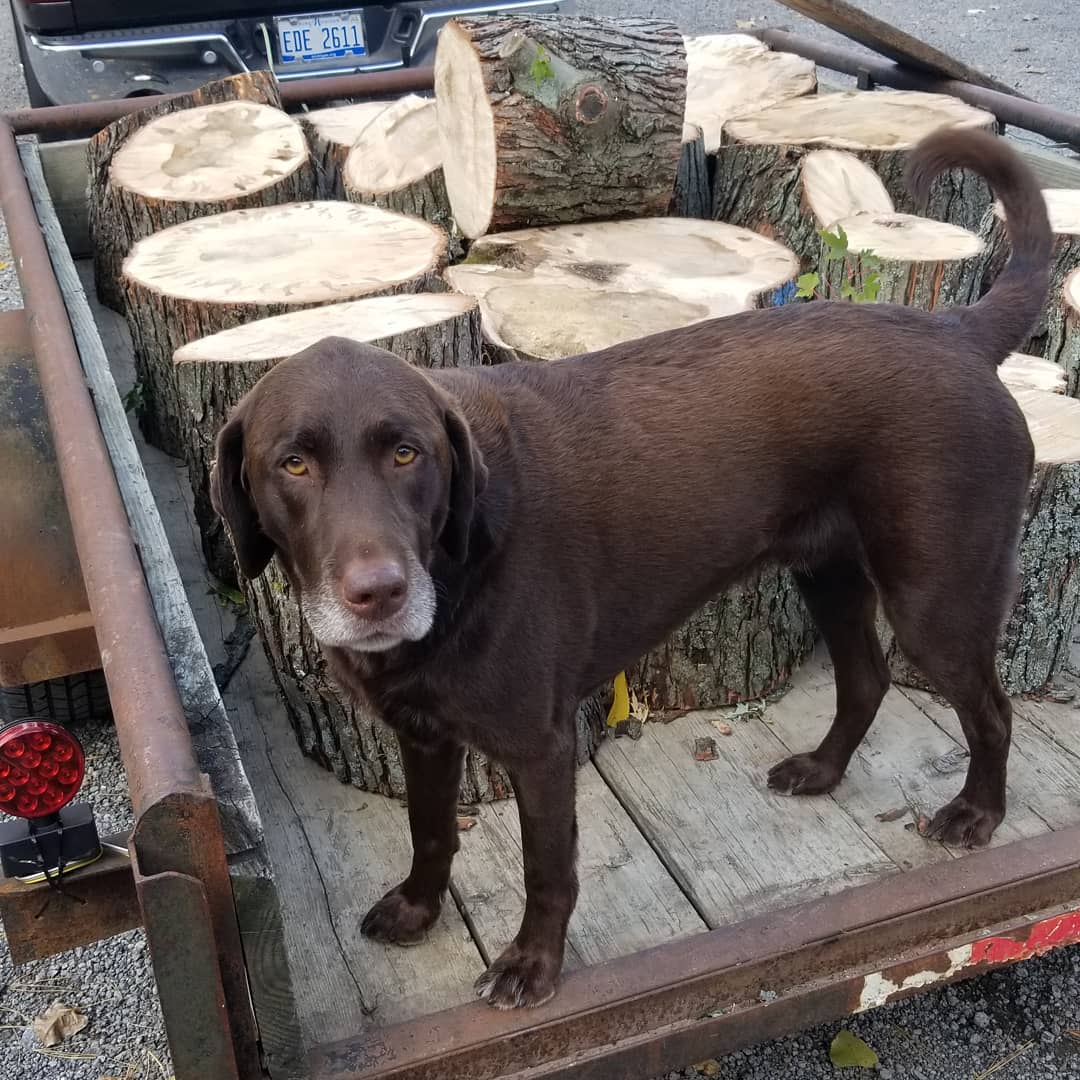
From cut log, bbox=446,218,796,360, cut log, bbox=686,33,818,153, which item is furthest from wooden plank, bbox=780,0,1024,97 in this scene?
cut log, bbox=446,218,796,360

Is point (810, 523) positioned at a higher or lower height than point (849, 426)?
lower

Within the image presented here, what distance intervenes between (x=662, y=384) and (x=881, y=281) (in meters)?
1.70

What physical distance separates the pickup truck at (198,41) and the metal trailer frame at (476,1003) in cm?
Result: 478

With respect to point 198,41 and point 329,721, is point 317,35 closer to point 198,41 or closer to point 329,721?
point 198,41

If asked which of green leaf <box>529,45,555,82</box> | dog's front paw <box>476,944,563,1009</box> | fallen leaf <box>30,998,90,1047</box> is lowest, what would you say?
fallen leaf <box>30,998,90,1047</box>

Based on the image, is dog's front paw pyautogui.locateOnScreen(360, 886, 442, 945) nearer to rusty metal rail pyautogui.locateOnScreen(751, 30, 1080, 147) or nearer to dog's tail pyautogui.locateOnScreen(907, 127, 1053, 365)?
dog's tail pyautogui.locateOnScreen(907, 127, 1053, 365)

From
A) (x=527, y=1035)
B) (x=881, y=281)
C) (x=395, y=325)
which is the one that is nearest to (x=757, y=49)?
(x=881, y=281)

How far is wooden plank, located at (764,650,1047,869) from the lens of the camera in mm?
2848

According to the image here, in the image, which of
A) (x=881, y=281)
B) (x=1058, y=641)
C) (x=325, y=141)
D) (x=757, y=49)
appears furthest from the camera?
(x=757, y=49)

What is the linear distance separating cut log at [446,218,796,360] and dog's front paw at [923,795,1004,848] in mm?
1427

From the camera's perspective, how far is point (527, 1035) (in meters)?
2.22

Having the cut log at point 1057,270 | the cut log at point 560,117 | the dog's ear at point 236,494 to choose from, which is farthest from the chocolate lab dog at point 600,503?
the cut log at point 560,117

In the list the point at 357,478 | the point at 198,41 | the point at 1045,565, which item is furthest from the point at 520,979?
the point at 198,41

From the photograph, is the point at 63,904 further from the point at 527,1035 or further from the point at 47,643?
the point at 47,643
